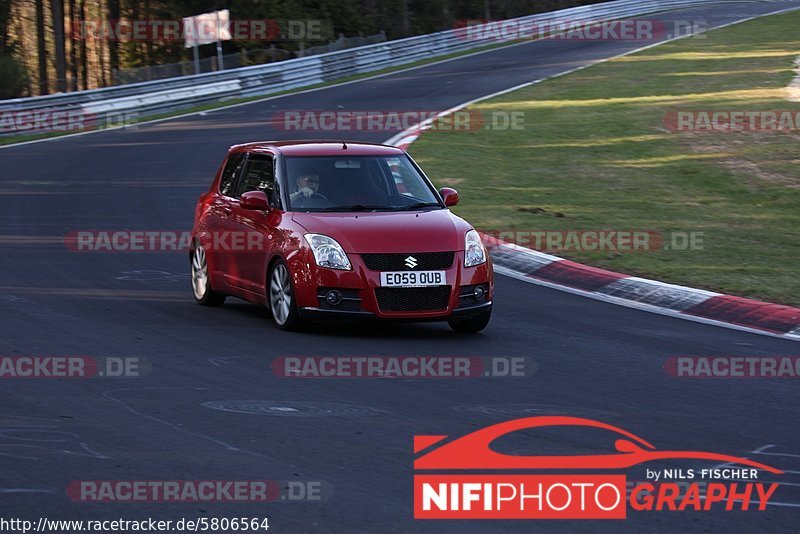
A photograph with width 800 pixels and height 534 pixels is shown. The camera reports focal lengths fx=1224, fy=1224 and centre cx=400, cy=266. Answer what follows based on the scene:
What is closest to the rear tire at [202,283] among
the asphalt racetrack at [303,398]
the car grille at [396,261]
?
the asphalt racetrack at [303,398]

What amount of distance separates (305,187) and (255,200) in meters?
0.47

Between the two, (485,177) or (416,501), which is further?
(485,177)

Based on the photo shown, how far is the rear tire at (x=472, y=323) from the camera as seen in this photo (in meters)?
10.0

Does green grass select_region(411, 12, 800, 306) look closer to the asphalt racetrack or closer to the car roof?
the asphalt racetrack

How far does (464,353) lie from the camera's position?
30.2 ft

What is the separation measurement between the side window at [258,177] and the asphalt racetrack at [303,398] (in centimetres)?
114

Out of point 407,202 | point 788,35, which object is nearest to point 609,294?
point 407,202

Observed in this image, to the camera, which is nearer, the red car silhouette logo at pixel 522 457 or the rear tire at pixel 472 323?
the red car silhouette logo at pixel 522 457

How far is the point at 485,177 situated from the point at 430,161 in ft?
5.64

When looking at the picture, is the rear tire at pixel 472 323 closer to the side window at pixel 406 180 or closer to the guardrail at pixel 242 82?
the side window at pixel 406 180

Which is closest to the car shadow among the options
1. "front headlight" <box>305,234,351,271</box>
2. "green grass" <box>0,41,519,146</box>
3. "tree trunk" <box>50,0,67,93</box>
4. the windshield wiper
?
"front headlight" <box>305,234,351,271</box>

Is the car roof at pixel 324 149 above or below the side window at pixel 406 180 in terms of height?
above

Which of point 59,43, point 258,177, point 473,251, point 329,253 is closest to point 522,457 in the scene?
point 329,253

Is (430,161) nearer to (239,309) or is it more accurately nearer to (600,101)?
(600,101)
